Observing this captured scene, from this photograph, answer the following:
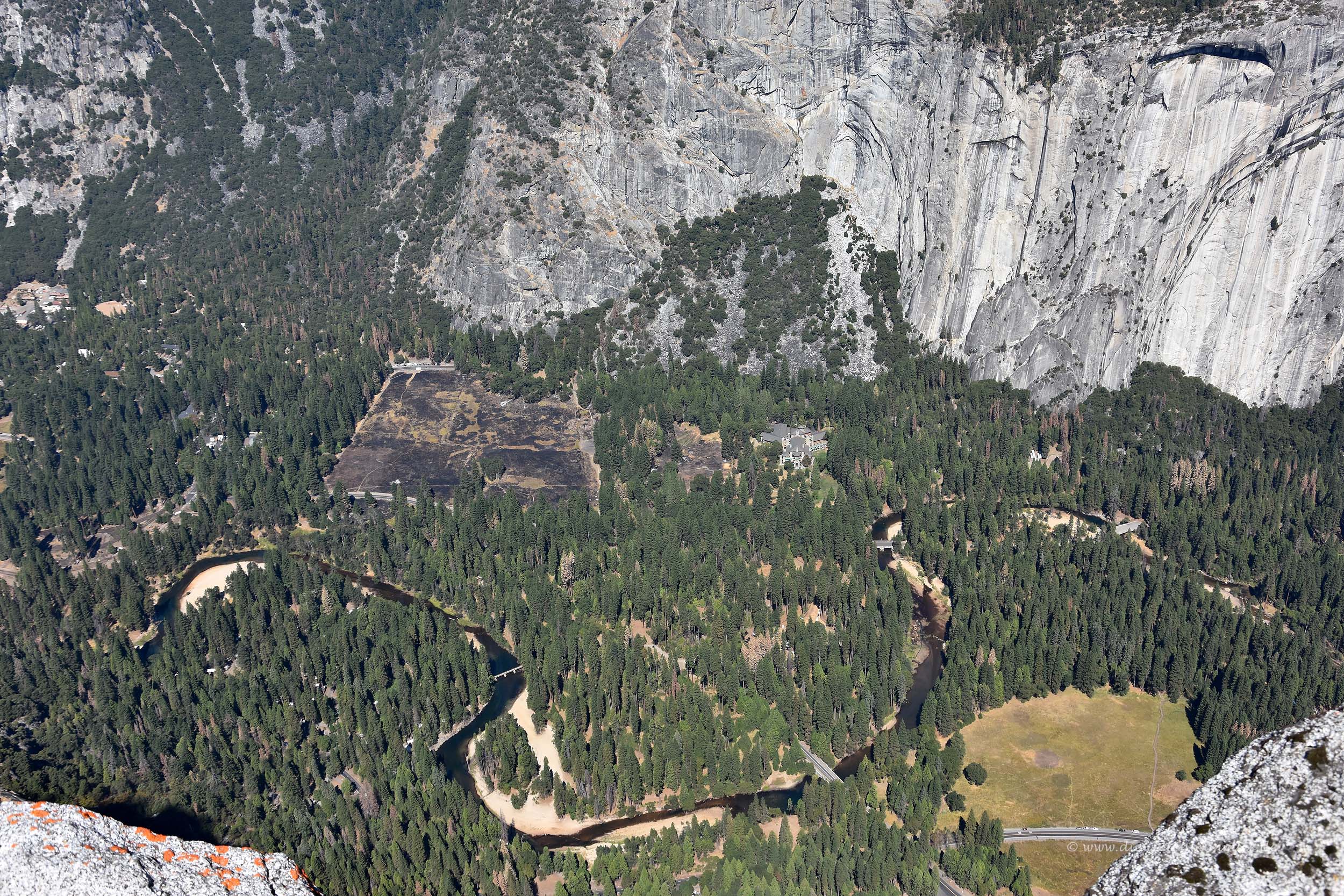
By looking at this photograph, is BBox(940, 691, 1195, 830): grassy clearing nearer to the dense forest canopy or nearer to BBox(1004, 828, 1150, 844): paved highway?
BBox(1004, 828, 1150, 844): paved highway

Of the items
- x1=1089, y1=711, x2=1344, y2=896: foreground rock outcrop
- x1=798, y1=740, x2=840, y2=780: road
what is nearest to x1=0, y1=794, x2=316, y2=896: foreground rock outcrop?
x1=1089, y1=711, x2=1344, y2=896: foreground rock outcrop

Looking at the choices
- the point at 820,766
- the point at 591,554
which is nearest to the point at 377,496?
the point at 591,554

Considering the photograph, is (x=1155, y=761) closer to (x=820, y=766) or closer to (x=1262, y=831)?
(x=820, y=766)

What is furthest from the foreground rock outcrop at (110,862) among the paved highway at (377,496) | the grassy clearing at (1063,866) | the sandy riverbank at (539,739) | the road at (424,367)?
the road at (424,367)

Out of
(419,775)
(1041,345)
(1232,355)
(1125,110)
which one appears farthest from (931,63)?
(419,775)

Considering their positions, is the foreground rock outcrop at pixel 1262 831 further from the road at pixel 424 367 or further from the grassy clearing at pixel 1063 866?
the road at pixel 424 367

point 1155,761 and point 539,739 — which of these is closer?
point 1155,761

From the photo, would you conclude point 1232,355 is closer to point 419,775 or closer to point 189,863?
point 419,775
